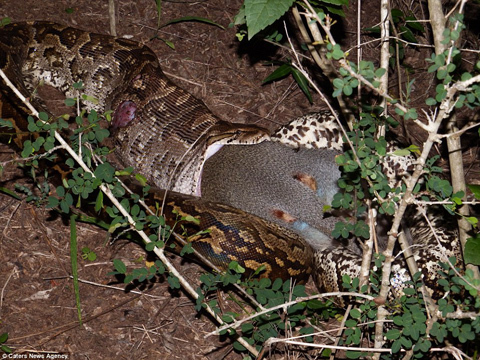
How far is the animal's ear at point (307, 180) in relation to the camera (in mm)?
5096

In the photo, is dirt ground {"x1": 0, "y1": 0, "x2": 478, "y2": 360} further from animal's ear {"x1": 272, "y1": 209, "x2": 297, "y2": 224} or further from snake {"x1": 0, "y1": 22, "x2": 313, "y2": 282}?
animal's ear {"x1": 272, "y1": 209, "x2": 297, "y2": 224}

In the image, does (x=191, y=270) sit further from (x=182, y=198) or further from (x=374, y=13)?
(x=374, y=13)

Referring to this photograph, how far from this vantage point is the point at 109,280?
4477 millimetres

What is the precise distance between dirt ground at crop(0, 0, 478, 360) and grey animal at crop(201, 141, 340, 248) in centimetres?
71

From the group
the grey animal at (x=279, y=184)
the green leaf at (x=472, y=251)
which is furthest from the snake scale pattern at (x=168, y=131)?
the green leaf at (x=472, y=251)

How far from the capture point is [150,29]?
→ 6566 mm

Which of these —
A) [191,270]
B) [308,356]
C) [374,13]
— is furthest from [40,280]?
[374,13]

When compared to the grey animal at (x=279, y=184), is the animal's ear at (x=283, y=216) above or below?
below

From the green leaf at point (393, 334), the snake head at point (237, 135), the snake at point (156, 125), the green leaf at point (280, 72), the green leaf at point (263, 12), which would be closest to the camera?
the green leaf at point (393, 334)

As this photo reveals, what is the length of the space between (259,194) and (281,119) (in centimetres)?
136

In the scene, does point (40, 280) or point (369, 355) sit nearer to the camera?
point (369, 355)

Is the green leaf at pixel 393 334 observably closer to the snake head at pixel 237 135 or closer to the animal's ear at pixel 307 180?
the animal's ear at pixel 307 180

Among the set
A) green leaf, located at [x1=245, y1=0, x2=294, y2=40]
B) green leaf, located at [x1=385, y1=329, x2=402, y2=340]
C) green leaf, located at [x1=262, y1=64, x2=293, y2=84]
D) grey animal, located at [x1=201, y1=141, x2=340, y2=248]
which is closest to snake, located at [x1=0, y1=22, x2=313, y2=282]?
grey animal, located at [x1=201, y1=141, x2=340, y2=248]

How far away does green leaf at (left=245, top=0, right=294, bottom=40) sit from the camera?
319cm
